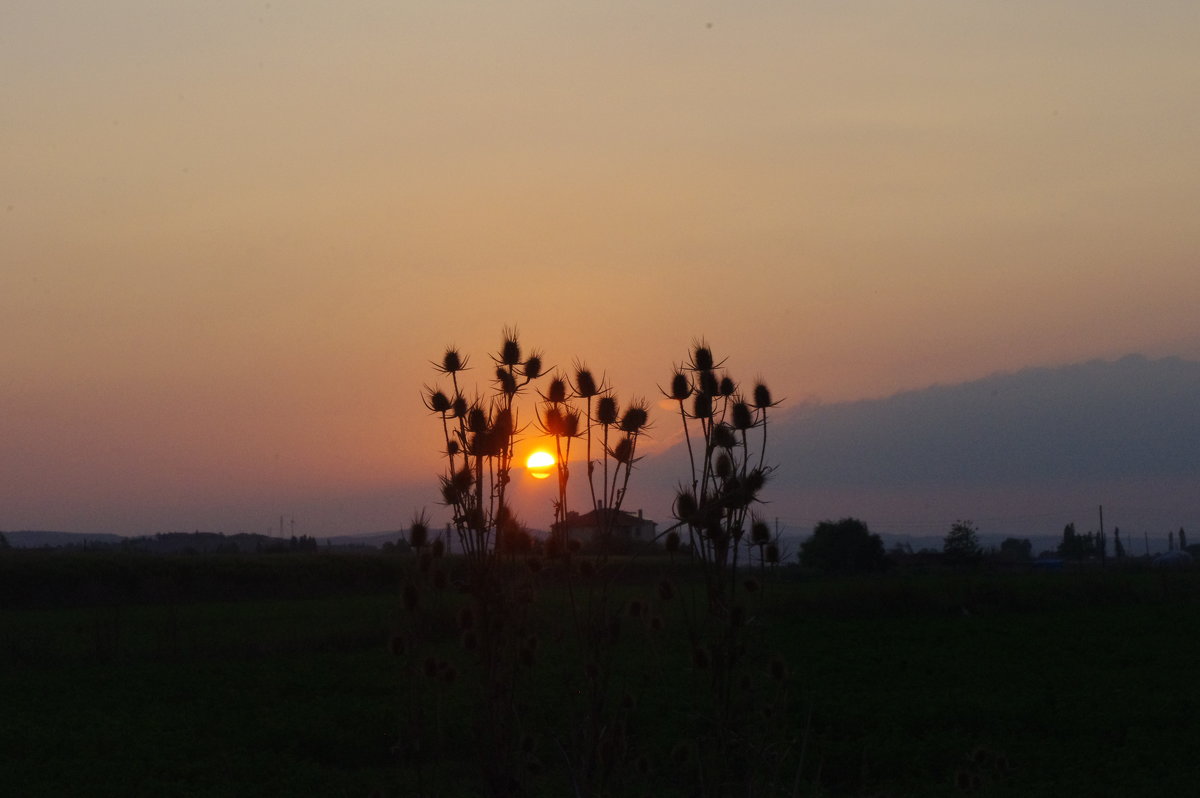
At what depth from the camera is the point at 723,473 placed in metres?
5.35

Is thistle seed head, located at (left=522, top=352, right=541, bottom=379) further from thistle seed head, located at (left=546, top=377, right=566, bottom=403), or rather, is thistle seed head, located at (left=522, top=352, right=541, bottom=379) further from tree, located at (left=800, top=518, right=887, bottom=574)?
tree, located at (left=800, top=518, right=887, bottom=574)

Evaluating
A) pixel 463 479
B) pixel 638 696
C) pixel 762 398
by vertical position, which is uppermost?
pixel 762 398

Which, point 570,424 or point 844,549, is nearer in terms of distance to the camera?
point 570,424

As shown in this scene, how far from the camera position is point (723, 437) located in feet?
17.7

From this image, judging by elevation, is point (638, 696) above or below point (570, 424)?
below

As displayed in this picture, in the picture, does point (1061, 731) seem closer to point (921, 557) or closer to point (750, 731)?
point (750, 731)

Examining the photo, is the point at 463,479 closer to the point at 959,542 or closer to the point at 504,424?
the point at 504,424

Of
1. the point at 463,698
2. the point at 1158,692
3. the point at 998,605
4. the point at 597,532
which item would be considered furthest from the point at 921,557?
the point at 597,532

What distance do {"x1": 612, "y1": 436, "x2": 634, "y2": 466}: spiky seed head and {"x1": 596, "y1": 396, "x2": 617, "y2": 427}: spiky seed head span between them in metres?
0.14

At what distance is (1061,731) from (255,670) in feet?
55.5

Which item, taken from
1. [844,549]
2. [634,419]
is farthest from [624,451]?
[844,549]

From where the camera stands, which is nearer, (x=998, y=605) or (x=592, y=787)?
(x=592, y=787)

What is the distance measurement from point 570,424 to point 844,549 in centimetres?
7288

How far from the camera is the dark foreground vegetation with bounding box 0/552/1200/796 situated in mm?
5684
